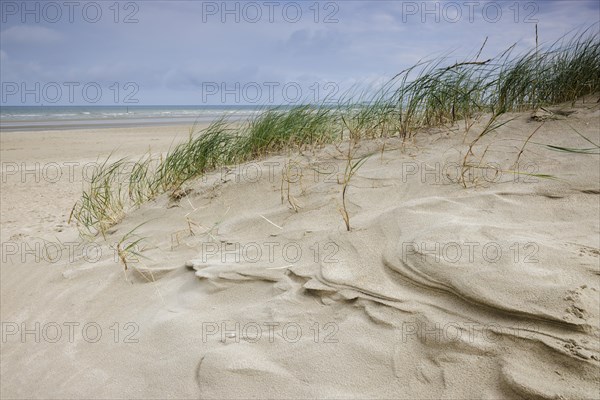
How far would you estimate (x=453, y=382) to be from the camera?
1.39 m

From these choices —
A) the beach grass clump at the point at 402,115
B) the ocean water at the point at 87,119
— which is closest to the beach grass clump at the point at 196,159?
the beach grass clump at the point at 402,115

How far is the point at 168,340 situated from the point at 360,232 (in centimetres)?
91

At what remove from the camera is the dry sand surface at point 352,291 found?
1446mm

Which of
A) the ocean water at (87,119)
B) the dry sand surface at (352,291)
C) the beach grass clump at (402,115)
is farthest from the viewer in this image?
the ocean water at (87,119)

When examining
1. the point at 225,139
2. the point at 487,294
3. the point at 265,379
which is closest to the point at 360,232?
the point at 487,294

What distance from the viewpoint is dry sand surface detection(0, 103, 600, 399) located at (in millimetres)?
1446

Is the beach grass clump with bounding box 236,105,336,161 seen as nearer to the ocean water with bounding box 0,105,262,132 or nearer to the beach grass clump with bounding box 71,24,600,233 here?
the beach grass clump with bounding box 71,24,600,233

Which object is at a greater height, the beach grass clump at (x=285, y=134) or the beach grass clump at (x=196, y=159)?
the beach grass clump at (x=285, y=134)

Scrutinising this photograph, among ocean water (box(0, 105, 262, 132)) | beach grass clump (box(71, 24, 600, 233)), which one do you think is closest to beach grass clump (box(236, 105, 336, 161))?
beach grass clump (box(71, 24, 600, 233))

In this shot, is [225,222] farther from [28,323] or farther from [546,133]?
[546,133]

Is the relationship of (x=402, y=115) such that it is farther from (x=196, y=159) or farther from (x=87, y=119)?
(x=87, y=119)

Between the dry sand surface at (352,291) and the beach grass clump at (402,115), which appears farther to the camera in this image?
the beach grass clump at (402,115)

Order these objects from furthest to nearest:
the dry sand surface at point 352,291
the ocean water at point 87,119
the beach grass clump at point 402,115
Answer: the ocean water at point 87,119 < the beach grass clump at point 402,115 < the dry sand surface at point 352,291

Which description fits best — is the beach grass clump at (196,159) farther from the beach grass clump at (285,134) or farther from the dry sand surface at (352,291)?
the dry sand surface at (352,291)
